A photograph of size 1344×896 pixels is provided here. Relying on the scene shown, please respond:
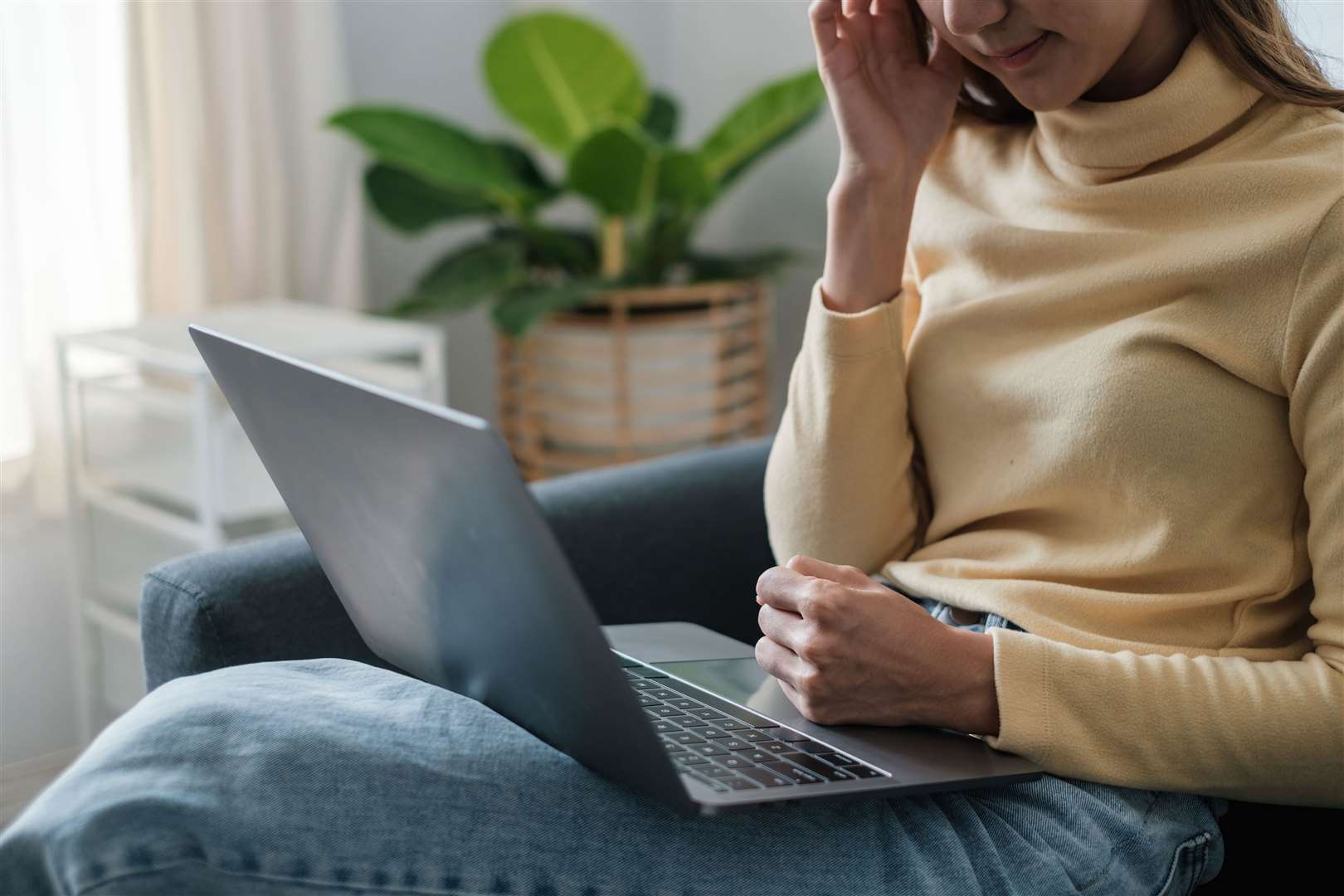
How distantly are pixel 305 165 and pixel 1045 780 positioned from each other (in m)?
1.74

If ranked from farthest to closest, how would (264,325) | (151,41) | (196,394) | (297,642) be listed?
(151,41)
(264,325)
(196,394)
(297,642)

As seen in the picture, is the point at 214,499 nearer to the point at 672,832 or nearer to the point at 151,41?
the point at 151,41

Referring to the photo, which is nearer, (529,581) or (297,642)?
(529,581)

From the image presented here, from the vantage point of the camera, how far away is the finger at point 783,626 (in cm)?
81

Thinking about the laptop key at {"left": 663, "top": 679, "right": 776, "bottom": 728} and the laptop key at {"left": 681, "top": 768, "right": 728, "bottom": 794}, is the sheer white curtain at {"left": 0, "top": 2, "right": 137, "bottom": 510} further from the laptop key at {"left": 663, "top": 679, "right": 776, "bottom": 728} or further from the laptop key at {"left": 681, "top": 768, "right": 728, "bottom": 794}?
the laptop key at {"left": 681, "top": 768, "right": 728, "bottom": 794}

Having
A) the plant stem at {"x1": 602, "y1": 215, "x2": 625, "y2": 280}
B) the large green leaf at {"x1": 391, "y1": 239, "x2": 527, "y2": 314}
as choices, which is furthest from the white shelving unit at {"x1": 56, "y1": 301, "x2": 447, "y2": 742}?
the plant stem at {"x1": 602, "y1": 215, "x2": 625, "y2": 280}

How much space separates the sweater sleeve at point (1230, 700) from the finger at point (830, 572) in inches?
3.4

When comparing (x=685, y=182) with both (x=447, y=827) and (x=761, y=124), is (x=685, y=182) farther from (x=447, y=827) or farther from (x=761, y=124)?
(x=447, y=827)

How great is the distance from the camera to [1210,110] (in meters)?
0.88

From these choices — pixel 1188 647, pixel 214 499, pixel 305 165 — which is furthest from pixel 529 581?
pixel 305 165

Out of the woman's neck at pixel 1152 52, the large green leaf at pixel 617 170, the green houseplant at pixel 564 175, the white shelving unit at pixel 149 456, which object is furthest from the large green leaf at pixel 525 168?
the woman's neck at pixel 1152 52

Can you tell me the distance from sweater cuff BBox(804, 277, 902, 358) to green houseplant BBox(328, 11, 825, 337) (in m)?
1.02

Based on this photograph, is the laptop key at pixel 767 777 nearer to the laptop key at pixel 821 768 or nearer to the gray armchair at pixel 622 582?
the laptop key at pixel 821 768

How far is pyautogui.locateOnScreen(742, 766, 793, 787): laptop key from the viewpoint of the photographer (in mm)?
704
